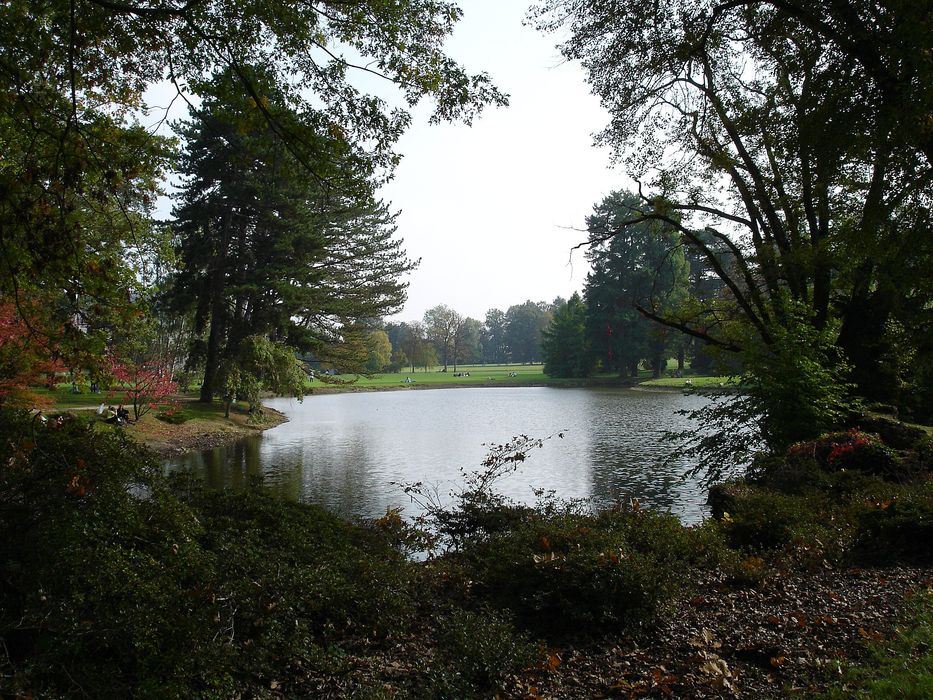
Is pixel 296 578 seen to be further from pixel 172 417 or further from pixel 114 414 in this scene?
pixel 172 417

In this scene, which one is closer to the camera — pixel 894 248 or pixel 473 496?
pixel 894 248

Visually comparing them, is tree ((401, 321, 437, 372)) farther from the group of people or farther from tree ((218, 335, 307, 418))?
the group of people

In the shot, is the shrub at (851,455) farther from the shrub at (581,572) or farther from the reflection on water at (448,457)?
the shrub at (581,572)

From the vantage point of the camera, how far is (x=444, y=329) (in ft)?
329

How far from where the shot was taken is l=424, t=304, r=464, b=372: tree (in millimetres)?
98188

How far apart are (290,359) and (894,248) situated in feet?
81.0

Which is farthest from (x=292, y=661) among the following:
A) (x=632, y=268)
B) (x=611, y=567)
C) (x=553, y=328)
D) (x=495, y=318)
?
(x=495, y=318)

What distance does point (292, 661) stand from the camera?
14.1 ft

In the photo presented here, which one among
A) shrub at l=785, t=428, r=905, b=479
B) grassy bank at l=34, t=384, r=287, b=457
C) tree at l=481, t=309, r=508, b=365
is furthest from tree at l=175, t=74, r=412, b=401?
tree at l=481, t=309, r=508, b=365

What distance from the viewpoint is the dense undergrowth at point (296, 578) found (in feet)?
12.1

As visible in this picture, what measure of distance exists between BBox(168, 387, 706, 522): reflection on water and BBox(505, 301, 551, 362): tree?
82.0m

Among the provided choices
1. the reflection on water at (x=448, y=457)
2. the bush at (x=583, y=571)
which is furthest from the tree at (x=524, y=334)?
the bush at (x=583, y=571)

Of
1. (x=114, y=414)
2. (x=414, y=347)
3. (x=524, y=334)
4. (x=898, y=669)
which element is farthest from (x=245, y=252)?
(x=524, y=334)

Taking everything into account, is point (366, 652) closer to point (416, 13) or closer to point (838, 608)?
point (838, 608)
